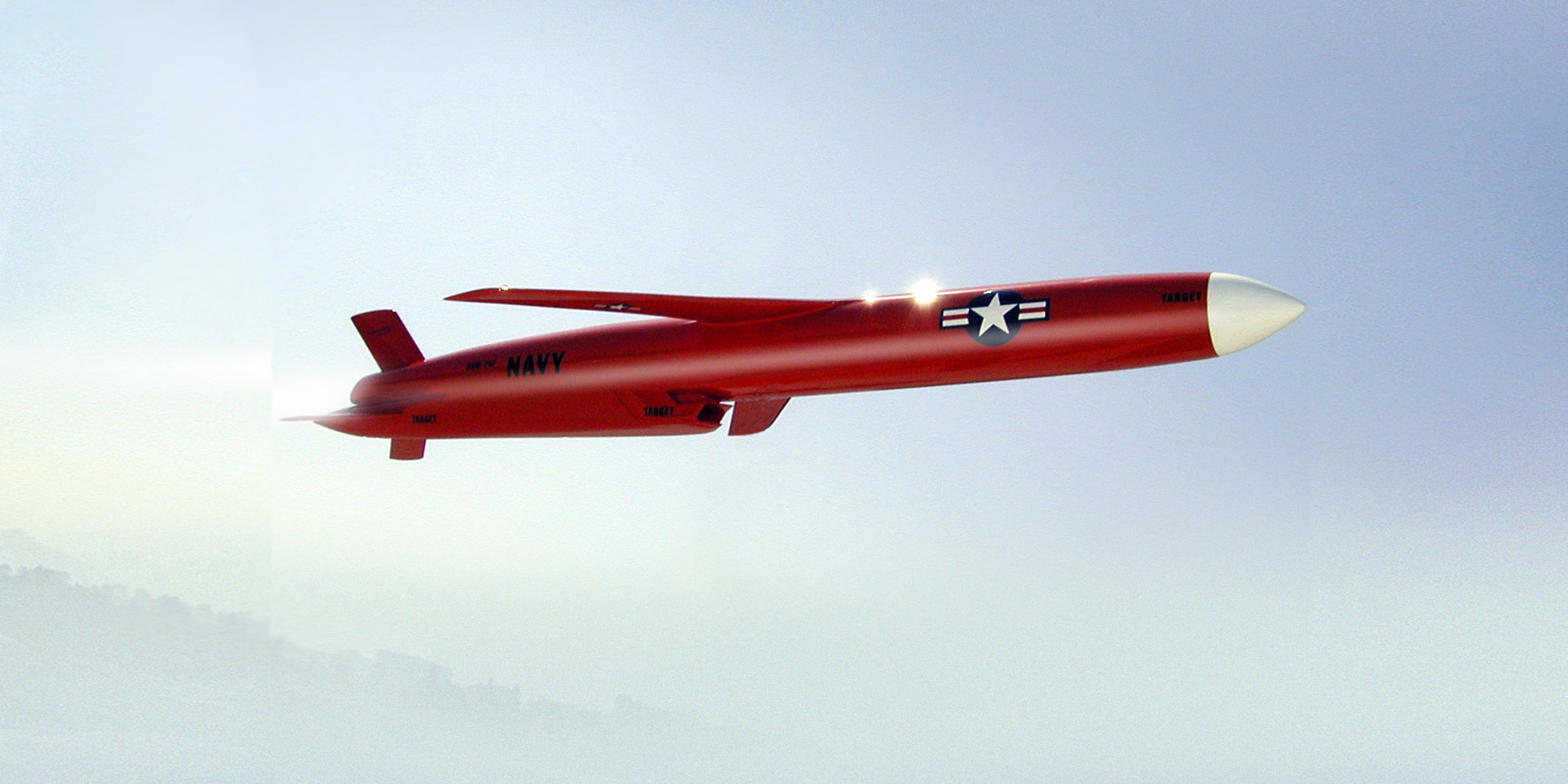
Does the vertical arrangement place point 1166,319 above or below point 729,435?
above

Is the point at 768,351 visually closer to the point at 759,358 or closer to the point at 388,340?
the point at 759,358

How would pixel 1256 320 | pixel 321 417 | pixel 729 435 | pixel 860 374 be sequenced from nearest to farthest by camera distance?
1. pixel 1256 320
2. pixel 860 374
3. pixel 729 435
4. pixel 321 417

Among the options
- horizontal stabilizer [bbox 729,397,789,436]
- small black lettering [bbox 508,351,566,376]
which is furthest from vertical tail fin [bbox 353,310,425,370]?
horizontal stabilizer [bbox 729,397,789,436]

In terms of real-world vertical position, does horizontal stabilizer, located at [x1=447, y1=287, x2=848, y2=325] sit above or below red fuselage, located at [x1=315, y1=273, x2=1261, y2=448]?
above

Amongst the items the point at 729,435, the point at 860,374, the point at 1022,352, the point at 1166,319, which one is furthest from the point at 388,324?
the point at 1166,319

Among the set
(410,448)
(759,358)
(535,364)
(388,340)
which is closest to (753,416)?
(759,358)

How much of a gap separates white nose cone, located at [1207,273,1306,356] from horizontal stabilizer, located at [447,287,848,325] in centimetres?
261

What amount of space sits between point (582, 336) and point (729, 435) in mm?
1426

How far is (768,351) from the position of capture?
10.6 meters

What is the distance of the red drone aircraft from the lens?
31.4 feet

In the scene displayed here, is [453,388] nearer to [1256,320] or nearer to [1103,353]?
[1103,353]

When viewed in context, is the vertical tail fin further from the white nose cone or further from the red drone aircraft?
the white nose cone

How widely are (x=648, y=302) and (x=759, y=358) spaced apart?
91 centimetres

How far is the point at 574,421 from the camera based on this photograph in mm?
11562
